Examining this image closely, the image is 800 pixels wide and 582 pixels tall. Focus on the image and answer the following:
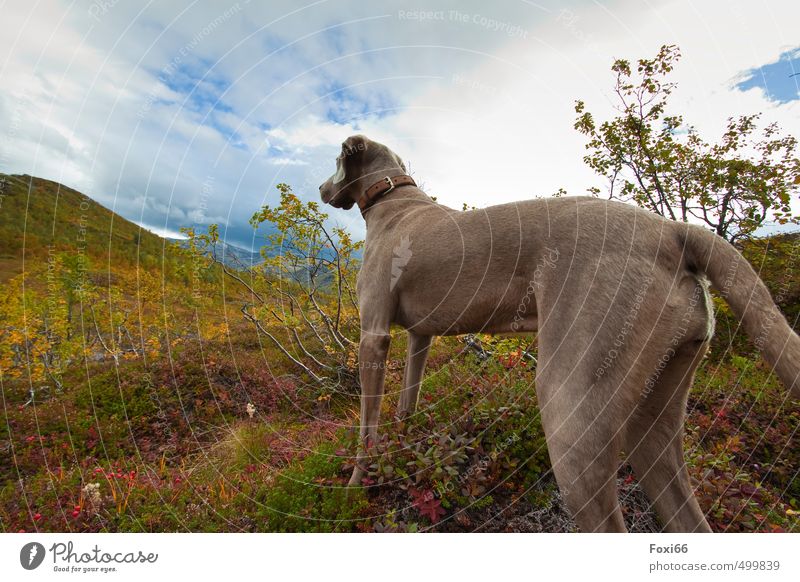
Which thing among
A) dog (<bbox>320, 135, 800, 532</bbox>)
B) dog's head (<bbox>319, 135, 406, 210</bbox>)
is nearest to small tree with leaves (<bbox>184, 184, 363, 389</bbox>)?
dog's head (<bbox>319, 135, 406, 210</bbox>)

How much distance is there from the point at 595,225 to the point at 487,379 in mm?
3369

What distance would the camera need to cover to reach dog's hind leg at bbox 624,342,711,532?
2354 mm

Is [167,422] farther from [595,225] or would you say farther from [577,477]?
[595,225]

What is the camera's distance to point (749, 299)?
5.89 feet

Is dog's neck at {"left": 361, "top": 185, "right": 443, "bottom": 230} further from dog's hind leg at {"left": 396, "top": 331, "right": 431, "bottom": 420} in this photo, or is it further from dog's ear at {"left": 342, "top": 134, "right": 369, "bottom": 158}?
dog's hind leg at {"left": 396, "top": 331, "right": 431, "bottom": 420}

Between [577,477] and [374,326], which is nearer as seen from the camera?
[577,477]

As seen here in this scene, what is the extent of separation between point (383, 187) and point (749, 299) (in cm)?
286

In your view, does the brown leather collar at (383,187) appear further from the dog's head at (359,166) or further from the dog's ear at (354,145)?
the dog's ear at (354,145)

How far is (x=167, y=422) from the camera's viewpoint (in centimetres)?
662

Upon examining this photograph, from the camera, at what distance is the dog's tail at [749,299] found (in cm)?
166

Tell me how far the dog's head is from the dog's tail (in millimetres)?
2633

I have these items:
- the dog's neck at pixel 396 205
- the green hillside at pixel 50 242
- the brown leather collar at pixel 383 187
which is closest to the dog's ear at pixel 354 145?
the brown leather collar at pixel 383 187

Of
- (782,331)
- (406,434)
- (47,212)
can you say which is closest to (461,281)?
(782,331)

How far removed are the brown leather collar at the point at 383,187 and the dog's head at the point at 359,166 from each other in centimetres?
8
